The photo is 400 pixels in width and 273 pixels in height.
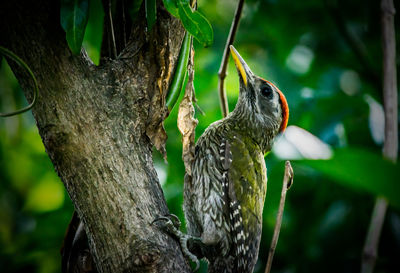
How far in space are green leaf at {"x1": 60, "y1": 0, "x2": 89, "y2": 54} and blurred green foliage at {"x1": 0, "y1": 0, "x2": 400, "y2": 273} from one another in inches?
64.0

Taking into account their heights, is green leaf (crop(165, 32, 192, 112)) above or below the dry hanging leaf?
above

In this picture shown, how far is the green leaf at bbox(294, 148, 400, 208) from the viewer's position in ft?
3.14

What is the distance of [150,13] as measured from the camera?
214 centimetres

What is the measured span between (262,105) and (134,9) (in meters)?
2.03

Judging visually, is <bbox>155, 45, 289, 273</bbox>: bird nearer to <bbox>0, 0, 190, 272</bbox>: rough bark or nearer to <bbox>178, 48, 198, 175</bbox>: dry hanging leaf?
<bbox>178, 48, 198, 175</bbox>: dry hanging leaf

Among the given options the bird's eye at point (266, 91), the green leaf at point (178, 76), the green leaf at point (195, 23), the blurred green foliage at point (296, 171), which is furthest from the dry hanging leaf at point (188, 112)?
the bird's eye at point (266, 91)

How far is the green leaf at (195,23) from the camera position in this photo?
2150 mm

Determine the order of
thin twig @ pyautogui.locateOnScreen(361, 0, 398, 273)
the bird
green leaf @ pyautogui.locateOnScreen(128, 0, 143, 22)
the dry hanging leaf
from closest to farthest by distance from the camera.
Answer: thin twig @ pyautogui.locateOnScreen(361, 0, 398, 273) < green leaf @ pyautogui.locateOnScreen(128, 0, 143, 22) < the dry hanging leaf < the bird

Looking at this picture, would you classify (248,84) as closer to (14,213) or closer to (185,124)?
(185,124)

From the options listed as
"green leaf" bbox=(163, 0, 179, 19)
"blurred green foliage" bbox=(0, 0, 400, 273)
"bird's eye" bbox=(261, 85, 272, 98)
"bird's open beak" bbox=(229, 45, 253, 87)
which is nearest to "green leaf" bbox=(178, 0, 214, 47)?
"green leaf" bbox=(163, 0, 179, 19)

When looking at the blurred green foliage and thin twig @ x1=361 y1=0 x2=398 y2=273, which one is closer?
thin twig @ x1=361 y1=0 x2=398 y2=273

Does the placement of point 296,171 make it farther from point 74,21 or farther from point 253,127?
point 74,21

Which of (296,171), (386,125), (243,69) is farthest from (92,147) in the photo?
(296,171)

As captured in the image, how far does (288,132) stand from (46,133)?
242 cm
